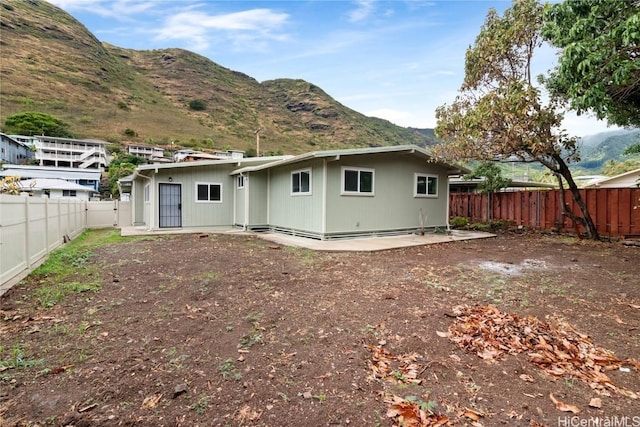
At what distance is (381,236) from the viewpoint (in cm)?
1087

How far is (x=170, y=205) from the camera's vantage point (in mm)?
13008

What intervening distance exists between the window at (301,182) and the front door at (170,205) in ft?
16.5

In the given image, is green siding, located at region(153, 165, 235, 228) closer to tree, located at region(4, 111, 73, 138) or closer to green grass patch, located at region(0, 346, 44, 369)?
green grass patch, located at region(0, 346, 44, 369)

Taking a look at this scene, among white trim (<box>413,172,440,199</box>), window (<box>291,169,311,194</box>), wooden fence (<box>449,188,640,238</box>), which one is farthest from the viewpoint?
white trim (<box>413,172,440,199</box>)

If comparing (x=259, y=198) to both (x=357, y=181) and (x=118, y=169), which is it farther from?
(x=118, y=169)

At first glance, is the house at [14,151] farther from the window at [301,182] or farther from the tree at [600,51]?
the tree at [600,51]

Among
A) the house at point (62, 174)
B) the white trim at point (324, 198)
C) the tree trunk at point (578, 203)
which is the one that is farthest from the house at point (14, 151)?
the tree trunk at point (578, 203)

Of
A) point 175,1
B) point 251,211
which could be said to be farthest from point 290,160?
point 175,1

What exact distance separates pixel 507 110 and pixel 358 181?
4.52 meters

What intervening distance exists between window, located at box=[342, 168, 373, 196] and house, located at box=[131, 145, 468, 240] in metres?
0.03

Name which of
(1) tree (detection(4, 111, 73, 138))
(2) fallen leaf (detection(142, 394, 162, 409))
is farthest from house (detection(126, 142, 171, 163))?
(2) fallen leaf (detection(142, 394, 162, 409))

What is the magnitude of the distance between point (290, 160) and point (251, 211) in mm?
3614

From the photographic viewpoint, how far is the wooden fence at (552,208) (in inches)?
388

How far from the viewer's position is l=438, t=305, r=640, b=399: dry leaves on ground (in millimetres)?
2621
